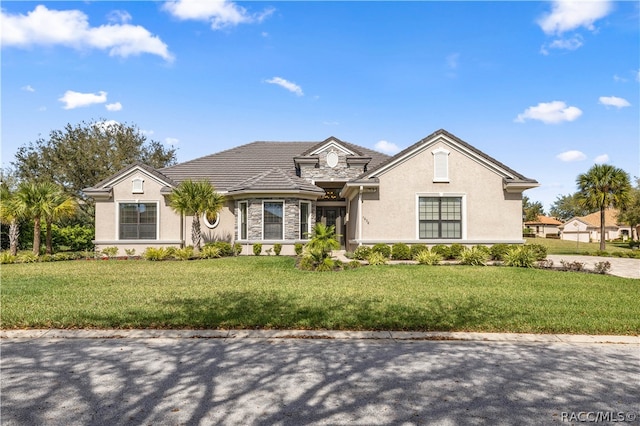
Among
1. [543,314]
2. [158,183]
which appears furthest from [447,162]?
[158,183]

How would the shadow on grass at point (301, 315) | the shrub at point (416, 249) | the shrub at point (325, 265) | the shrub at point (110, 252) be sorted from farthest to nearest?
Answer: the shrub at point (110, 252) < the shrub at point (416, 249) < the shrub at point (325, 265) < the shadow on grass at point (301, 315)

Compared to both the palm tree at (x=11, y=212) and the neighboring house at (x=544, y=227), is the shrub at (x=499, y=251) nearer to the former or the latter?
the palm tree at (x=11, y=212)

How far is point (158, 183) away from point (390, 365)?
20.4 metres

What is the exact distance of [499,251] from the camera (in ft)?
60.6

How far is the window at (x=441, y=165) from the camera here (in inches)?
776

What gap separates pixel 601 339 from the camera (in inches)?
256

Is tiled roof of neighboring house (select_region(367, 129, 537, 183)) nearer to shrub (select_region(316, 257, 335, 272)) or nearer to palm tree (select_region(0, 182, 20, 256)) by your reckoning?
shrub (select_region(316, 257, 335, 272))

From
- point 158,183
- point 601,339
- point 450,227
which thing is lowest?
point 601,339

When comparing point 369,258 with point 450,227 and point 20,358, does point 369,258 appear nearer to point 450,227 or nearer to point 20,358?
point 450,227

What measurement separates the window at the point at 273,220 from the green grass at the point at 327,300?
267 inches

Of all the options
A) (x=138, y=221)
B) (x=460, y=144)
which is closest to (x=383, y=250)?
(x=460, y=144)

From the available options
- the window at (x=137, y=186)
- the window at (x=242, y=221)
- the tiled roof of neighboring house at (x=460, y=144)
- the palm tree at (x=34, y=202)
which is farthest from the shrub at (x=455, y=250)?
the palm tree at (x=34, y=202)

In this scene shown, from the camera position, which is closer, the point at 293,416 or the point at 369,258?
the point at 293,416

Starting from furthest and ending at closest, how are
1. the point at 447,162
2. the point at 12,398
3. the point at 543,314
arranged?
the point at 447,162, the point at 543,314, the point at 12,398
